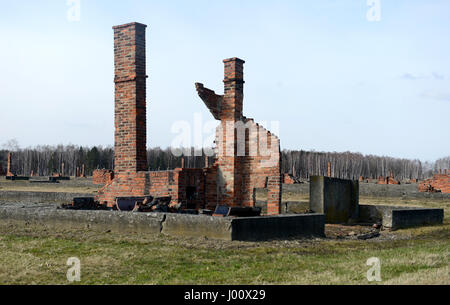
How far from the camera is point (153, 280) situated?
567 centimetres

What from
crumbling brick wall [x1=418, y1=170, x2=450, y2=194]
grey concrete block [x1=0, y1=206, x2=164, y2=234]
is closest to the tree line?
crumbling brick wall [x1=418, y1=170, x2=450, y2=194]

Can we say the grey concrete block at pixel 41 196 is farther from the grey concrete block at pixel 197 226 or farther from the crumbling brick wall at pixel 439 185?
the crumbling brick wall at pixel 439 185

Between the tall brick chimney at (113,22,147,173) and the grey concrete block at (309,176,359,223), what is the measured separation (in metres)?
4.70

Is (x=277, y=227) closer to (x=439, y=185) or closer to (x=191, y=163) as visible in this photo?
(x=439, y=185)

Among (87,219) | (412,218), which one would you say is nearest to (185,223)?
(87,219)

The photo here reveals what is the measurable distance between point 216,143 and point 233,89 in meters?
1.53

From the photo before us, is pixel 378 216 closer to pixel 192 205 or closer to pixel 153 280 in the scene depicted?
pixel 192 205

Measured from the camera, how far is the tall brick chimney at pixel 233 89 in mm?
13219

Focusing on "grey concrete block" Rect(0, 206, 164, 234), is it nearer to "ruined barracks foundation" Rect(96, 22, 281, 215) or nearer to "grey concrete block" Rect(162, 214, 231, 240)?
"grey concrete block" Rect(162, 214, 231, 240)

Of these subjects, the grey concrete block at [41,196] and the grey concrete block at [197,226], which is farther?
the grey concrete block at [41,196]

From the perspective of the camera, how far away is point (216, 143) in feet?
44.5

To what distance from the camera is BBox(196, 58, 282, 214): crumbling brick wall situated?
1297cm

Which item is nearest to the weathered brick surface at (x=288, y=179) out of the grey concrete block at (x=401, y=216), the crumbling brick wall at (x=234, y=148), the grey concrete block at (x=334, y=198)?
the grey concrete block at (x=401, y=216)
